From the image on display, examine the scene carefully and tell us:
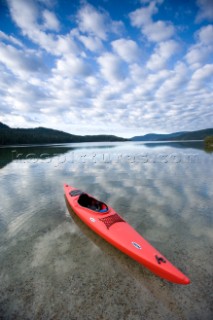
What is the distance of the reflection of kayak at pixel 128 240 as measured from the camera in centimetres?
452

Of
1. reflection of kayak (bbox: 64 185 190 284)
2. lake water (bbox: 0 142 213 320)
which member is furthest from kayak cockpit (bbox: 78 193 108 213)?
lake water (bbox: 0 142 213 320)

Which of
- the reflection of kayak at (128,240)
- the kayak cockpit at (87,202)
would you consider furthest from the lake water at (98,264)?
the kayak cockpit at (87,202)

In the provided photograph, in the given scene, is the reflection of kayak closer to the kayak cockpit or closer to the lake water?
the kayak cockpit

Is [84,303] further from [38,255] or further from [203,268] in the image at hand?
[203,268]

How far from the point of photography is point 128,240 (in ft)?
19.0

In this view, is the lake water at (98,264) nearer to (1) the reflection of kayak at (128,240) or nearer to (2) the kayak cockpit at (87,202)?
(1) the reflection of kayak at (128,240)

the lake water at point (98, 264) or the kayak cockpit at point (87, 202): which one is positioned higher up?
the kayak cockpit at point (87, 202)

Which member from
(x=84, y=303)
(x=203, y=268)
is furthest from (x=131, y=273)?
(x=203, y=268)

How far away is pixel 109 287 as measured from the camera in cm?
483

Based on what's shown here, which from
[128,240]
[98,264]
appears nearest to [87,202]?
[98,264]

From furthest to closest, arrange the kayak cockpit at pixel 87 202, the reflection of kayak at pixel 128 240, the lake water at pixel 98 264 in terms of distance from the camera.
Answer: the kayak cockpit at pixel 87 202 → the reflection of kayak at pixel 128 240 → the lake water at pixel 98 264

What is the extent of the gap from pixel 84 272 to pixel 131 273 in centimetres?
155

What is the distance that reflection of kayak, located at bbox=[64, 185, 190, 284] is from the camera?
14.8 ft

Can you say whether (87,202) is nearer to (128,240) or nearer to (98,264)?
(98,264)
